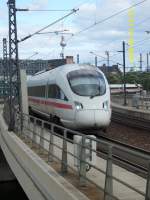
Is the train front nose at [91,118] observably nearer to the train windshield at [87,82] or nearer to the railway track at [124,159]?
the train windshield at [87,82]

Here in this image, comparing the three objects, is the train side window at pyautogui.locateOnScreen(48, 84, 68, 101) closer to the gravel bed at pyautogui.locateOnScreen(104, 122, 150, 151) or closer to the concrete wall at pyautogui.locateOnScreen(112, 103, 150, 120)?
the gravel bed at pyautogui.locateOnScreen(104, 122, 150, 151)

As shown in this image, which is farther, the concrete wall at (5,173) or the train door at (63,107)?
the concrete wall at (5,173)

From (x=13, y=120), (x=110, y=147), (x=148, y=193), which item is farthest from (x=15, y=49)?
(x=148, y=193)

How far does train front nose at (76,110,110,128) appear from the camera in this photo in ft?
74.5

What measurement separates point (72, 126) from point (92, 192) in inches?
573

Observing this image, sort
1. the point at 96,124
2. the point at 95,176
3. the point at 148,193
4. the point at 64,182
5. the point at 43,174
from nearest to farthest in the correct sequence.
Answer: the point at 148,193 < the point at 64,182 < the point at 95,176 < the point at 43,174 < the point at 96,124

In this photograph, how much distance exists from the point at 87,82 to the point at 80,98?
39.7 inches

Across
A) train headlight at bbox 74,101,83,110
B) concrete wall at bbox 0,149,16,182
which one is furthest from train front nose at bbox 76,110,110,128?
concrete wall at bbox 0,149,16,182

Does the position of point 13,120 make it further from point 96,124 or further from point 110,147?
point 110,147

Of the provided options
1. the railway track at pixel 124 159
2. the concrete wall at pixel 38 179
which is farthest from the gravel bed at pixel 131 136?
Answer: the concrete wall at pixel 38 179

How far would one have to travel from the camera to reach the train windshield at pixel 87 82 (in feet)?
77.1

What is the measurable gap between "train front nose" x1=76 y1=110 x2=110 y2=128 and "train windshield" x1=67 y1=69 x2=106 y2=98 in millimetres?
831

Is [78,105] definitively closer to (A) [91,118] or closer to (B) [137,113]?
(A) [91,118]

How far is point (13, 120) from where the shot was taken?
23.3 m
